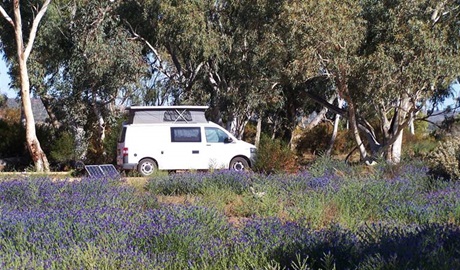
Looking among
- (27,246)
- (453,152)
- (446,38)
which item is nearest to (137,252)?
(27,246)

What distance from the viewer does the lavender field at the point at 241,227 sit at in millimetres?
5832

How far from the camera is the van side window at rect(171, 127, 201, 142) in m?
22.1

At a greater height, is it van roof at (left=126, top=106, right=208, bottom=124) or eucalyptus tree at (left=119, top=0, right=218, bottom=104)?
eucalyptus tree at (left=119, top=0, right=218, bottom=104)

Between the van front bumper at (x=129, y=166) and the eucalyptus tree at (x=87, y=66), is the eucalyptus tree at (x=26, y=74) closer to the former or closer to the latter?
the eucalyptus tree at (x=87, y=66)

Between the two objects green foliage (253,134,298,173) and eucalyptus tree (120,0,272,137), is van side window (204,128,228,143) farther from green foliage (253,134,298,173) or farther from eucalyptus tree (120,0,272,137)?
eucalyptus tree (120,0,272,137)

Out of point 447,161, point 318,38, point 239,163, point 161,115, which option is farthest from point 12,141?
point 447,161

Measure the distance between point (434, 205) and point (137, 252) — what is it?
15.4 feet

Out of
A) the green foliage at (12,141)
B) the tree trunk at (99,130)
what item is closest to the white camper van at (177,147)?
the tree trunk at (99,130)

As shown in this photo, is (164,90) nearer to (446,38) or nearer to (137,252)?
(446,38)

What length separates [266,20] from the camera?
1063 inches

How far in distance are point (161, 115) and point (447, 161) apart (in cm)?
1199

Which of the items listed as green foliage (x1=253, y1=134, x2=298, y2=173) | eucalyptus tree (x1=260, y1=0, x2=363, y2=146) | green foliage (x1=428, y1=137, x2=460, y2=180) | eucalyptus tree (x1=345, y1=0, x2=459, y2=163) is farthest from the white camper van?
green foliage (x1=428, y1=137, x2=460, y2=180)

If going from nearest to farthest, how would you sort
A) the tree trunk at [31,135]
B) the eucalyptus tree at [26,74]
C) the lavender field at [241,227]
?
the lavender field at [241,227], the eucalyptus tree at [26,74], the tree trunk at [31,135]

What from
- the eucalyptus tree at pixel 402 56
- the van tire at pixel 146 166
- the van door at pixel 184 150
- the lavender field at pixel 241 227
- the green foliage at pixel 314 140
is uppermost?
the eucalyptus tree at pixel 402 56
